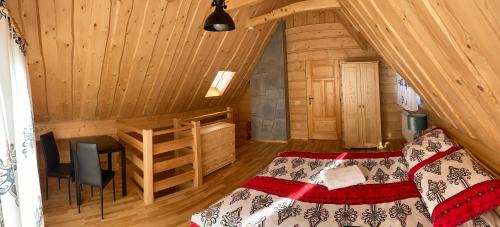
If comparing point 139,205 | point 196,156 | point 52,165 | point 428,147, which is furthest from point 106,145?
point 428,147

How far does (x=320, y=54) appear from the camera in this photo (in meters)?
6.37

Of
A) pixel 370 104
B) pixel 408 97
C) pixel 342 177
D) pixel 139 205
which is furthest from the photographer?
pixel 370 104

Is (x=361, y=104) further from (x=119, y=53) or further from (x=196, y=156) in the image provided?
(x=119, y=53)

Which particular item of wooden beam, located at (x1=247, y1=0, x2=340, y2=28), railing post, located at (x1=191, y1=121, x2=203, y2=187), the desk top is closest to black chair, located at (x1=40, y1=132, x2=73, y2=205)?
the desk top

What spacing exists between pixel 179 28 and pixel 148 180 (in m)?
2.07

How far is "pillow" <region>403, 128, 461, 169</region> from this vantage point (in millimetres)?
2129

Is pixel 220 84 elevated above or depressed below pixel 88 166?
above

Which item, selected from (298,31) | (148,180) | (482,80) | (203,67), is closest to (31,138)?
(148,180)

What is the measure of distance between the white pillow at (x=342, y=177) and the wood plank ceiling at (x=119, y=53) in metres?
2.62

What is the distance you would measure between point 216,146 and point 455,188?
3427 mm

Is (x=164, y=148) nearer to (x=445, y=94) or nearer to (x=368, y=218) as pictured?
(x=368, y=218)

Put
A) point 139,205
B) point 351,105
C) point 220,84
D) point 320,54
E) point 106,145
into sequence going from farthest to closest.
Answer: point 220,84, point 320,54, point 351,105, point 106,145, point 139,205

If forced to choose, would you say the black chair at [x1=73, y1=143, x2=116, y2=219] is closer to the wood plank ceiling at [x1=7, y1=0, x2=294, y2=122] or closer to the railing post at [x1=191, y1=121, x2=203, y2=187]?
the wood plank ceiling at [x1=7, y1=0, x2=294, y2=122]

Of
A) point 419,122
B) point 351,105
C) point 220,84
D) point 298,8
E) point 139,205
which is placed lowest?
point 139,205
